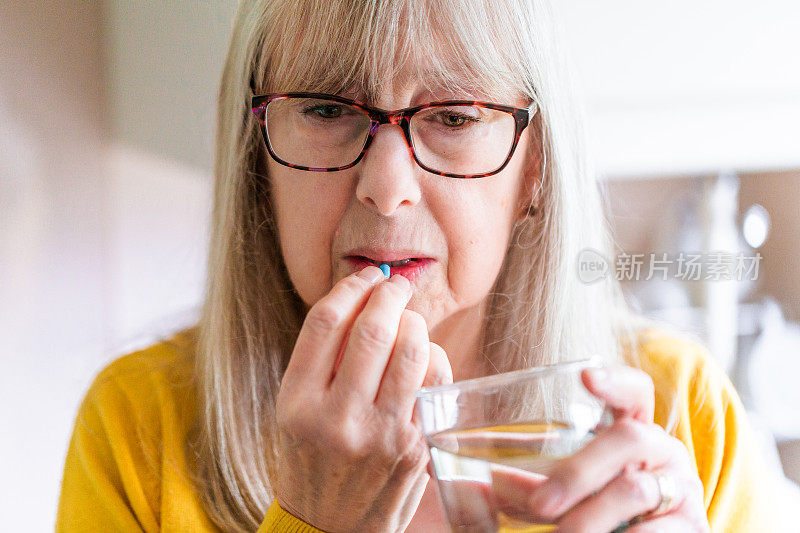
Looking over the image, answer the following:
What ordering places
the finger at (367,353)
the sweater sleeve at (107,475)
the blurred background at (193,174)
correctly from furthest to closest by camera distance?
the blurred background at (193,174)
the sweater sleeve at (107,475)
the finger at (367,353)

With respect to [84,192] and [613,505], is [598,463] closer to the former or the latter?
[613,505]

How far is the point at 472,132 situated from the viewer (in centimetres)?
72

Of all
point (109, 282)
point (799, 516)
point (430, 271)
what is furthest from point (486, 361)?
point (109, 282)

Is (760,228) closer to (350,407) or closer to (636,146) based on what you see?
(636,146)

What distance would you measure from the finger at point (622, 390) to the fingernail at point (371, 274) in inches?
9.7

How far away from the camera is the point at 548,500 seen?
43cm

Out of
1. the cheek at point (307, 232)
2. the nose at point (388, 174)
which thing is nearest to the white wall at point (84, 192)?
the cheek at point (307, 232)

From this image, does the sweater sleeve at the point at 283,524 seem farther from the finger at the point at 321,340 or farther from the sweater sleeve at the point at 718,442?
the sweater sleeve at the point at 718,442

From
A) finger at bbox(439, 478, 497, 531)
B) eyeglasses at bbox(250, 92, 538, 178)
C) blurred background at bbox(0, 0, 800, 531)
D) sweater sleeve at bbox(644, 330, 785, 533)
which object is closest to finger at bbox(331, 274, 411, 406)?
finger at bbox(439, 478, 497, 531)

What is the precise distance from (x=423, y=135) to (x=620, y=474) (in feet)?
1.33

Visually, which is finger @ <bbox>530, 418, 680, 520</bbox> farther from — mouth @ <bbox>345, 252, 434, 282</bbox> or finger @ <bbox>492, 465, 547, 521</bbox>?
mouth @ <bbox>345, 252, 434, 282</bbox>

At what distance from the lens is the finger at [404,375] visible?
1.80 ft

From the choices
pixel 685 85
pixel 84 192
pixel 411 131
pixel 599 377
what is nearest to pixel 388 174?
pixel 411 131

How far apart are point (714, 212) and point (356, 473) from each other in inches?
54.3
